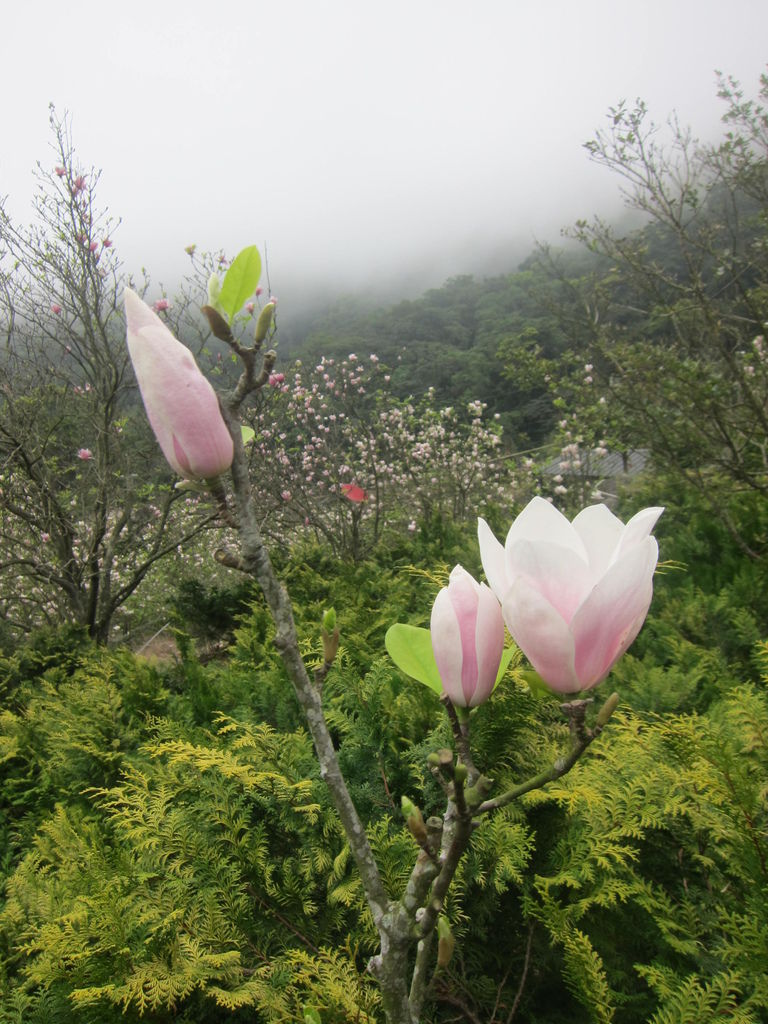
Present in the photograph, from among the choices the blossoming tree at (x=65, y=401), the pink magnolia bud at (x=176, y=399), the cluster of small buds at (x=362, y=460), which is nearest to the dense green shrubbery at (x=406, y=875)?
the pink magnolia bud at (x=176, y=399)

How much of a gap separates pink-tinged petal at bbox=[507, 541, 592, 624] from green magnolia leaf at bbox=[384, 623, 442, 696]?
0.38 ft

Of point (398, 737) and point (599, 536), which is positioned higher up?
point (599, 536)

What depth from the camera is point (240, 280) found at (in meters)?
0.48

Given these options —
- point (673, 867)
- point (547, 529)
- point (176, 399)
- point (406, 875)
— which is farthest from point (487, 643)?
point (673, 867)

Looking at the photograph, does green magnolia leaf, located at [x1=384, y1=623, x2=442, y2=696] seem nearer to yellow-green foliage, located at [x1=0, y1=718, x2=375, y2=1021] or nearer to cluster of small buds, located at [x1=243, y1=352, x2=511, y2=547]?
yellow-green foliage, located at [x1=0, y1=718, x2=375, y2=1021]

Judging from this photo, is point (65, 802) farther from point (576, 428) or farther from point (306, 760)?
point (576, 428)

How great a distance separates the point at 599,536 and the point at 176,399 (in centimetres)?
39

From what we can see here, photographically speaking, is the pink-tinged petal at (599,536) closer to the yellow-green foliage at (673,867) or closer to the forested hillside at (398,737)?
the forested hillside at (398,737)

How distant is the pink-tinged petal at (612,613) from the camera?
0.47 m

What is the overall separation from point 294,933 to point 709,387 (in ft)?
11.5

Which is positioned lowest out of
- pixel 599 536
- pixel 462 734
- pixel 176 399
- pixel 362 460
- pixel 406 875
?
pixel 362 460

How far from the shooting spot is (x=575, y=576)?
19.6 inches

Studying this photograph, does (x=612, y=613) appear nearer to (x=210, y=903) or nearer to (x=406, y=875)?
(x=406, y=875)

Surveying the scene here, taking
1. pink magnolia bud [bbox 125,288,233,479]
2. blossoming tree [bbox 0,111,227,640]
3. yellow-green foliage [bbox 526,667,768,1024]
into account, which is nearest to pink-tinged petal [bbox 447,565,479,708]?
pink magnolia bud [bbox 125,288,233,479]
